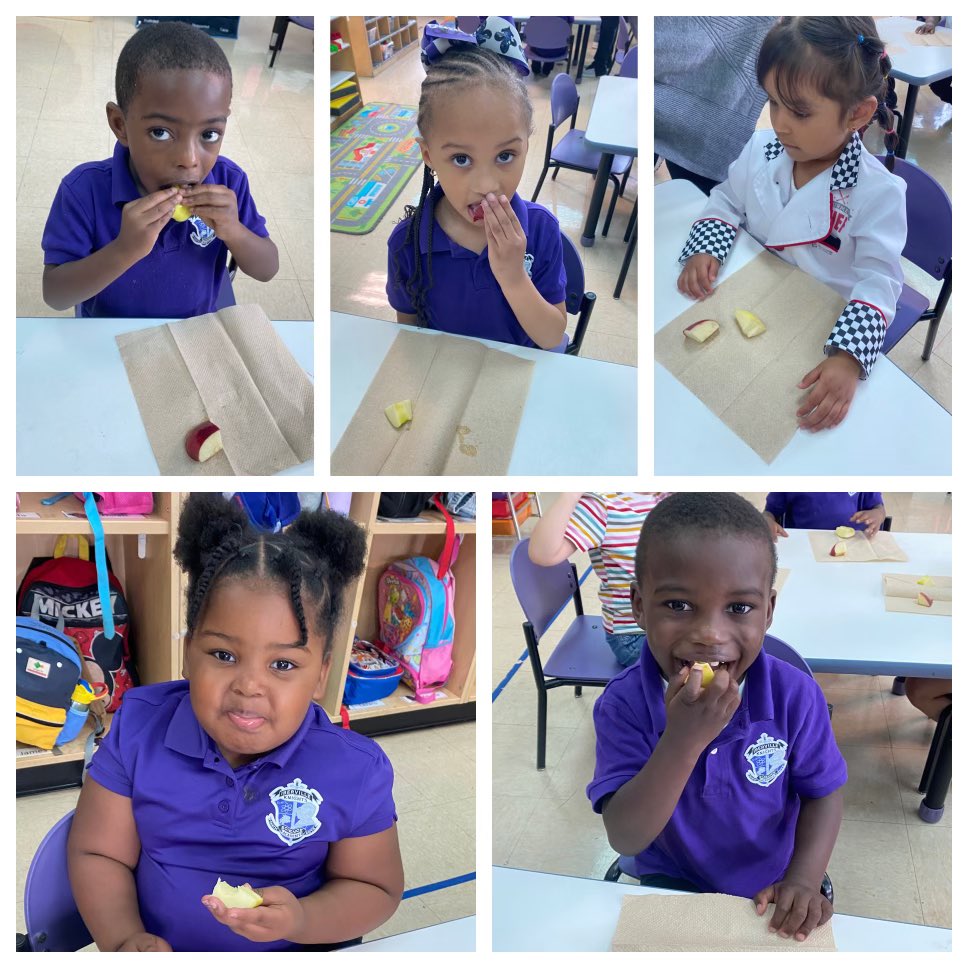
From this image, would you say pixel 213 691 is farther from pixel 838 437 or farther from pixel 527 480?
pixel 838 437

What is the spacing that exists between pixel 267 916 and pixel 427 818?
1.54 metres

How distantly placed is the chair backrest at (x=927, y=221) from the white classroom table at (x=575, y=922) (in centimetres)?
191

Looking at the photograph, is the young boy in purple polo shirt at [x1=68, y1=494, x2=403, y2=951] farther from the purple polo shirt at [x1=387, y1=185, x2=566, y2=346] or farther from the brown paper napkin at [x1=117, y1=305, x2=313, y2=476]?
the purple polo shirt at [x1=387, y1=185, x2=566, y2=346]

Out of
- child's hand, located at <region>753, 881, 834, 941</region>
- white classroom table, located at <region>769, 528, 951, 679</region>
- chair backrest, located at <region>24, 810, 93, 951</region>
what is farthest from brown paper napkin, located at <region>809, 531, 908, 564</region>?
chair backrest, located at <region>24, 810, 93, 951</region>

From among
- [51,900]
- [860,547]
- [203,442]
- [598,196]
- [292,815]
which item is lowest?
[51,900]

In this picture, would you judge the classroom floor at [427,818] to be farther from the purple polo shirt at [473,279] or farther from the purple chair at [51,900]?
the purple polo shirt at [473,279]

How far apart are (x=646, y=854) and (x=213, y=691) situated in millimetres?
771

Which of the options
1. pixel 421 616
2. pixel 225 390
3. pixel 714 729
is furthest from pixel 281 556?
pixel 421 616

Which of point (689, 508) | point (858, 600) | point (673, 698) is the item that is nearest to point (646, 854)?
point (673, 698)

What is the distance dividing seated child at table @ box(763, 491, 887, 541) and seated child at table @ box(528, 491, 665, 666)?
1.92 ft

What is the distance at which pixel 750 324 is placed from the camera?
5.63ft

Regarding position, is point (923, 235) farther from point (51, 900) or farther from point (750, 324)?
point (51, 900)

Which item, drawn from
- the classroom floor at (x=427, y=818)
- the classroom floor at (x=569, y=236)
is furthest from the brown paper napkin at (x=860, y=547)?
the classroom floor at (x=427, y=818)
